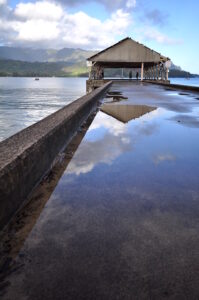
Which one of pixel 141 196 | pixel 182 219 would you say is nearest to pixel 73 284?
pixel 182 219

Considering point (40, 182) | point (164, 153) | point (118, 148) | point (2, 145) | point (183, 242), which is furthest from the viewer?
point (118, 148)

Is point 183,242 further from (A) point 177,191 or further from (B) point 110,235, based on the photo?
(A) point 177,191

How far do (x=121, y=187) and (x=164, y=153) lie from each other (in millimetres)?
2039

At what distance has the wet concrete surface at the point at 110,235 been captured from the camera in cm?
192

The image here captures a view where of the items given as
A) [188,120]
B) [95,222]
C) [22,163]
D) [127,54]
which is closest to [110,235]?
[95,222]

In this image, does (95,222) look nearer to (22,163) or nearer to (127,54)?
(22,163)

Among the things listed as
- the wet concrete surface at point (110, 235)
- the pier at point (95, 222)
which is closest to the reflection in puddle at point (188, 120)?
the pier at point (95, 222)

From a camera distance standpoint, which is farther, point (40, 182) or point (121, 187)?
point (40, 182)

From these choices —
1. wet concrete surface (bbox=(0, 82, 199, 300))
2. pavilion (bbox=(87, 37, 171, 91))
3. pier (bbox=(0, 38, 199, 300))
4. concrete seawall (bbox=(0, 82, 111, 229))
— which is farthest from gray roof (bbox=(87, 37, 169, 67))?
wet concrete surface (bbox=(0, 82, 199, 300))

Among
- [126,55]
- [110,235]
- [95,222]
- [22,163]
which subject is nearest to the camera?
[110,235]

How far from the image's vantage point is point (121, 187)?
3.67m

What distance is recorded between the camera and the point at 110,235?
255 centimetres

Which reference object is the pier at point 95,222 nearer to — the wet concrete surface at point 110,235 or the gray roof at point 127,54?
the wet concrete surface at point 110,235

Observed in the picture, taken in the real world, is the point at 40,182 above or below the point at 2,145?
below
